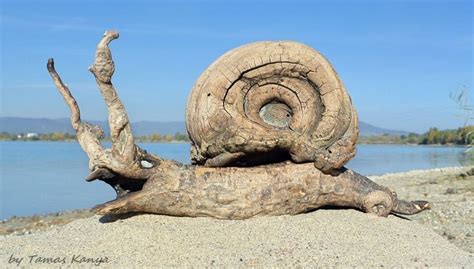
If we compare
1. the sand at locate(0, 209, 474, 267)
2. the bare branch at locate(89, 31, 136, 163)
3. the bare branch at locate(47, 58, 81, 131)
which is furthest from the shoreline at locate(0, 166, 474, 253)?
the bare branch at locate(89, 31, 136, 163)

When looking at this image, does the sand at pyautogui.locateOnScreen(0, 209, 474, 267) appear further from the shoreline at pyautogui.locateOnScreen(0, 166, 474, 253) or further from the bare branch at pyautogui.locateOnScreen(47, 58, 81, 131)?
the shoreline at pyautogui.locateOnScreen(0, 166, 474, 253)

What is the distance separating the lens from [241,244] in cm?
695

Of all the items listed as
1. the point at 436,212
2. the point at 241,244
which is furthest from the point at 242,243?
the point at 436,212

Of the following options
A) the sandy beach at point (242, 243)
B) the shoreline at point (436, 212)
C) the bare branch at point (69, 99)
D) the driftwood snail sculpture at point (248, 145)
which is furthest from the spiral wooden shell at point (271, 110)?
the shoreline at point (436, 212)

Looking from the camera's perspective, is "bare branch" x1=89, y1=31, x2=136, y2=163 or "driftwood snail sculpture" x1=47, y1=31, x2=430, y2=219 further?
"driftwood snail sculpture" x1=47, y1=31, x2=430, y2=219

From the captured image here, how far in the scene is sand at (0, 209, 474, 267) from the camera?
6.56 metres

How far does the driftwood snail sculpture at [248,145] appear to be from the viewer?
7.73 m

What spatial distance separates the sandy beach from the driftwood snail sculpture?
23 centimetres

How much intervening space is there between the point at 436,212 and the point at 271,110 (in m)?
5.21

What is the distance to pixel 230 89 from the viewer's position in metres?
8.00

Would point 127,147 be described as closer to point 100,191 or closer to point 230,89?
point 230,89

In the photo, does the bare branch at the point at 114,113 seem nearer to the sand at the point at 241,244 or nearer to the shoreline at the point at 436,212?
the sand at the point at 241,244

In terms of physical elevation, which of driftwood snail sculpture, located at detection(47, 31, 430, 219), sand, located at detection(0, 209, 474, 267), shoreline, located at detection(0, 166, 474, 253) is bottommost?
shoreline, located at detection(0, 166, 474, 253)

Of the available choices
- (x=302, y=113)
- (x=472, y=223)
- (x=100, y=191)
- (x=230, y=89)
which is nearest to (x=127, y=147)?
(x=230, y=89)
